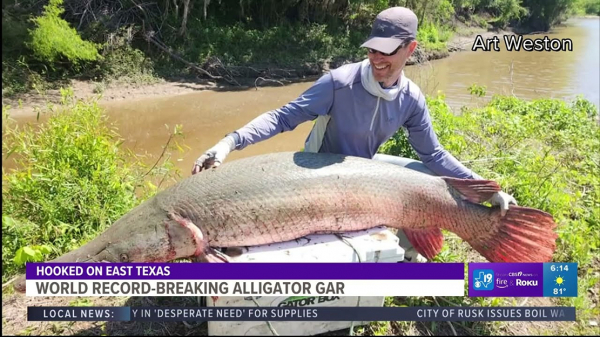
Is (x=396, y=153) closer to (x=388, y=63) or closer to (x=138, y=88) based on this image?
(x=388, y=63)

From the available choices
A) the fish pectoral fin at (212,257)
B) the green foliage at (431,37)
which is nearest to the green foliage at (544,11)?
the green foliage at (431,37)

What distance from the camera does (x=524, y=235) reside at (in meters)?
2.81

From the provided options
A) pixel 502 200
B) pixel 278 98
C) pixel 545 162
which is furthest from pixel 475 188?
pixel 278 98

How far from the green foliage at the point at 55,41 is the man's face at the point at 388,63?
9.00 meters

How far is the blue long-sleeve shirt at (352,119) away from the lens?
9.48 ft

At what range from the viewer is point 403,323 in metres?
2.72

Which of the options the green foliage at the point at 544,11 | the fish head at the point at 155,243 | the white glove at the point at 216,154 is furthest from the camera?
the green foliage at the point at 544,11

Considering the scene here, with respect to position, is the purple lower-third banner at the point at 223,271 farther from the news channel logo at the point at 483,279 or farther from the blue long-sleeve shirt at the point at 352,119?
the blue long-sleeve shirt at the point at 352,119

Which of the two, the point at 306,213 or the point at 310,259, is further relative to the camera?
the point at 306,213

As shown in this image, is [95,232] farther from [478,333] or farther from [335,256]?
[478,333]

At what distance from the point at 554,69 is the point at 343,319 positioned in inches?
680

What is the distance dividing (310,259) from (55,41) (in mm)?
9715

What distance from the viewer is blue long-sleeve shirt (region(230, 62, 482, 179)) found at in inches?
114

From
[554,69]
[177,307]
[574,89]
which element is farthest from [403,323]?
[554,69]
